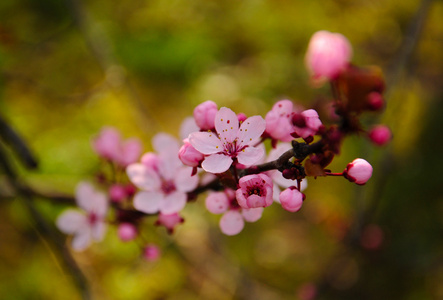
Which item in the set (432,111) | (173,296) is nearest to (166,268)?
(173,296)

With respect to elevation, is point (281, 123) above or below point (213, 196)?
above

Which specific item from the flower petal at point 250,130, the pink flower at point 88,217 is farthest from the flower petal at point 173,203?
the pink flower at point 88,217

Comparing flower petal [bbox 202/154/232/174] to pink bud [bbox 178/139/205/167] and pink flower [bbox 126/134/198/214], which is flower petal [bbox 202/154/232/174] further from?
pink flower [bbox 126/134/198/214]

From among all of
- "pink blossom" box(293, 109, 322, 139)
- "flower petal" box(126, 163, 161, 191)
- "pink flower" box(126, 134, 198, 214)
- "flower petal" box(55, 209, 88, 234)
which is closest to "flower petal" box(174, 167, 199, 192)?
"pink flower" box(126, 134, 198, 214)

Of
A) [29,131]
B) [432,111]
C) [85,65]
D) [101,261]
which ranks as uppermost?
[432,111]

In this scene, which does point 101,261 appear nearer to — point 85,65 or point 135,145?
point 135,145

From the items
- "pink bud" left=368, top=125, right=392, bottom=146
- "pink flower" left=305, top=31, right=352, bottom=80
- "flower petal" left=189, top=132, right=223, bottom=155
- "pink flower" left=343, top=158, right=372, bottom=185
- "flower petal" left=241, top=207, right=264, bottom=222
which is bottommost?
"flower petal" left=241, top=207, right=264, bottom=222

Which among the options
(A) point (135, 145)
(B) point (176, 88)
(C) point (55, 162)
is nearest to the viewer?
(A) point (135, 145)

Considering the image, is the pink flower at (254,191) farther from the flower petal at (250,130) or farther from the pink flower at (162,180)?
the pink flower at (162,180)

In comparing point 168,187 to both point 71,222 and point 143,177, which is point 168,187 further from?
point 71,222
